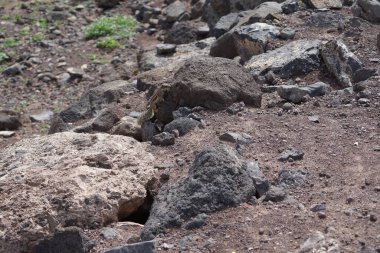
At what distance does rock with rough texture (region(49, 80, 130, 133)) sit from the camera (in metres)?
7.15

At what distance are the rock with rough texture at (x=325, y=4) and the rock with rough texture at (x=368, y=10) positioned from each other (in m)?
0.42

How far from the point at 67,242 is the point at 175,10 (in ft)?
24.3

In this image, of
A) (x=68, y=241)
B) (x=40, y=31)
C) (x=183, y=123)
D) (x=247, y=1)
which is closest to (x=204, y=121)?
(x=183, y=123)

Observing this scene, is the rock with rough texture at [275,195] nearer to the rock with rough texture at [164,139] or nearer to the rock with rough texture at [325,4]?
the rock with rough texture at [164,139]

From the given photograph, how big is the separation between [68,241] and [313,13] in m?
3.96

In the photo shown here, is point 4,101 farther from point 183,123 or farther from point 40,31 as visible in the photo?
point 183,123

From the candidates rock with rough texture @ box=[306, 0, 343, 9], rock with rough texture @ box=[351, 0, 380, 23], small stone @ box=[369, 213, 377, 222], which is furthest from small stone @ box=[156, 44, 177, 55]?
small stone @ box=[369, 213, 377, 222]

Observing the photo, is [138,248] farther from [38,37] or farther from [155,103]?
[38,37]

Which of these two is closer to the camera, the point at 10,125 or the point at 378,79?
the point at 378,79

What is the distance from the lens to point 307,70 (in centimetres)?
620

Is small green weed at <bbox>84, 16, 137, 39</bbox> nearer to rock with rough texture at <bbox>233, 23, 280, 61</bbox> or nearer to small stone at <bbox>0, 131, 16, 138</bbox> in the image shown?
small stone at <bbox>0, 131, 16, 138</bbox>

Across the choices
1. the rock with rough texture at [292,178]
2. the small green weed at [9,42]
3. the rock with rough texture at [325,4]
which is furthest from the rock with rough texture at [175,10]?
the rock with rough texture at [292,178]

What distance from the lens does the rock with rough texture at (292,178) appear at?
14.4ft

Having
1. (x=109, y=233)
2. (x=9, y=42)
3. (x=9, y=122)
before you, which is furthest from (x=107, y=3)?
(x=109, y=233)
